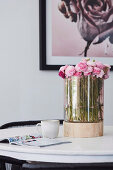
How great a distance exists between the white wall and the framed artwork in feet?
0.27

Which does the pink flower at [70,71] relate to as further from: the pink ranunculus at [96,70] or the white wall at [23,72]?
the white wall at [23,72]

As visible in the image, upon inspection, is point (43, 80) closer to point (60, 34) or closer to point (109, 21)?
point (60, 34)

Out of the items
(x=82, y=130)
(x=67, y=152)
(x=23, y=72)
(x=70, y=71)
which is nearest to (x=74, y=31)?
(x=23, y=72)

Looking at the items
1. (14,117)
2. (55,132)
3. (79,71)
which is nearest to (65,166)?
(55,132)

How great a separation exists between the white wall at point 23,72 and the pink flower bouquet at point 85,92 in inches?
47.0

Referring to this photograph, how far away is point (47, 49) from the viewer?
124 inches

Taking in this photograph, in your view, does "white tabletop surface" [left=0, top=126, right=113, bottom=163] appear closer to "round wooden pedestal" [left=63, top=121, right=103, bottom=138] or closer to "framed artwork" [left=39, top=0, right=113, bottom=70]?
"round wooden pedestal" [left=63, top=121, right=103, bottom=138]

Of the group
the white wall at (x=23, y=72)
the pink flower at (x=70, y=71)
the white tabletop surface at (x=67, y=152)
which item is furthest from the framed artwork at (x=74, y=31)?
the white tabletop surface at (x=67, y=152)

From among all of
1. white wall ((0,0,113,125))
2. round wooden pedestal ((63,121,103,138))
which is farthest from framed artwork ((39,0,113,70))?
round wooden pedestal ((63,121,103,138))

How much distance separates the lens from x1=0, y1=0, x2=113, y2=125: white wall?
3.06 m

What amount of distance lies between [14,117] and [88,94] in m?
1.31

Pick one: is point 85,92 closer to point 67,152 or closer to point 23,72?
point 67,152

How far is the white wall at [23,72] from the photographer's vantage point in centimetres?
306

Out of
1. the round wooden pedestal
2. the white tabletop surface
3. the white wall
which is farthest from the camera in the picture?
the white wall
